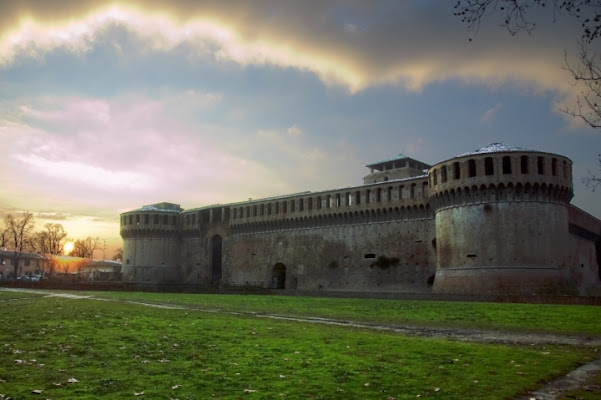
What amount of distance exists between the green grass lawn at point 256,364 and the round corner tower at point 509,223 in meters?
25.2

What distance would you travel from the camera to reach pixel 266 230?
192 feet

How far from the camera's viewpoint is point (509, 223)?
3638cm

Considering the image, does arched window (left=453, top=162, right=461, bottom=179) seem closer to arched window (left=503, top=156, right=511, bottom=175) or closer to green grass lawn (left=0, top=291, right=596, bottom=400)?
arched window (left=503, top=156, right=511, bottom=175)

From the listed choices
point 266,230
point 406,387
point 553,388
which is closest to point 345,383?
point 406,387

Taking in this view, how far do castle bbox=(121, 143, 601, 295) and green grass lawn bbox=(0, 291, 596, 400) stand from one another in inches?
1026

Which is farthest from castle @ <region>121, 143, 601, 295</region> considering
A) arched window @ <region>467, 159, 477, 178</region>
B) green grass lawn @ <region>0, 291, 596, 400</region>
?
green grass lawn @ <region>0, 291, 596, 400</region>

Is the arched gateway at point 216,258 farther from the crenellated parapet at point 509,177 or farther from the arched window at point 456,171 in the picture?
the crenellated parapet at point 509,177

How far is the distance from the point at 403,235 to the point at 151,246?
36.8 m

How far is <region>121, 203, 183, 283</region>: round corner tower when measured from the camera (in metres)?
67.4

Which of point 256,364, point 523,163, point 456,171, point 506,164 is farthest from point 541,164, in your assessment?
point 256,364

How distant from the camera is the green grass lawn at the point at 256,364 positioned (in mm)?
6910

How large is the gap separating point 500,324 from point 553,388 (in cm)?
1077

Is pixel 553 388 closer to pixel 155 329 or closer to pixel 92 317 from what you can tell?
pixel 155 329

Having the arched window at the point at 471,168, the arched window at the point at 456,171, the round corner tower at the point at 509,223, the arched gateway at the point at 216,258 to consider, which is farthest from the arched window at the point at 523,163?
the arched gateway at the point at 216,258
